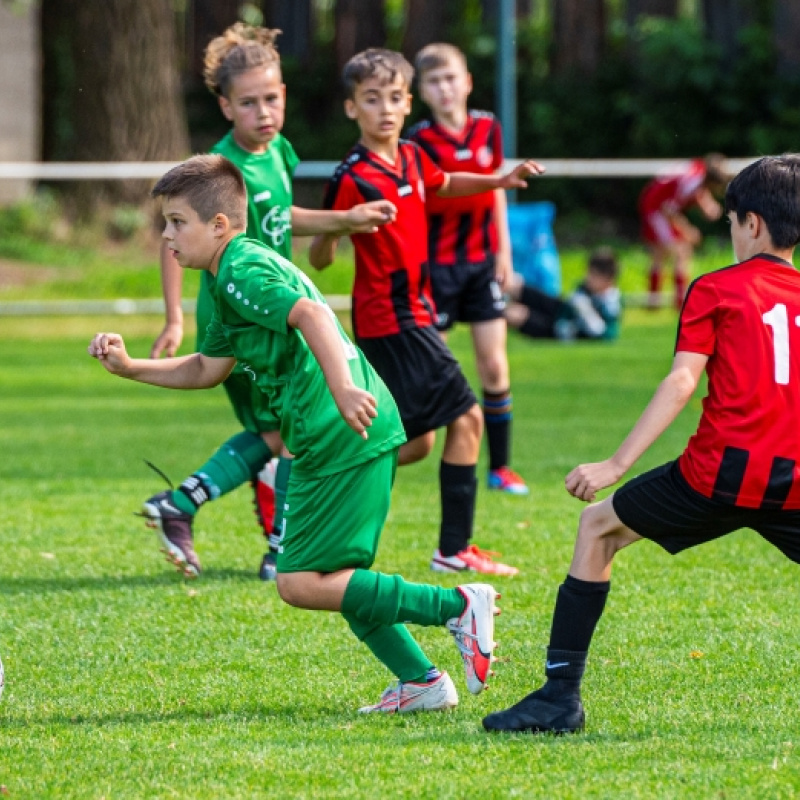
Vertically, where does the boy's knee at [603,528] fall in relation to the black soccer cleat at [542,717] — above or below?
above

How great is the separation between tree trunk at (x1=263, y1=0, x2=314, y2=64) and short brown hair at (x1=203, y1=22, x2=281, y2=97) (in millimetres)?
23330

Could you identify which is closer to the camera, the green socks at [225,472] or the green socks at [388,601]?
the green socks at [388,601]

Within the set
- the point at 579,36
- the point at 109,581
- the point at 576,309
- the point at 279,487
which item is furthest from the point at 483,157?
the point at 579,36

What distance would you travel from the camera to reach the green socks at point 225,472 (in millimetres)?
6402

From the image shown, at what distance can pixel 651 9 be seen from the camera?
27.1 metres

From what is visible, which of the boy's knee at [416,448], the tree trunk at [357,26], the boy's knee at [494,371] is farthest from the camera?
the tree trunk at [357,26]

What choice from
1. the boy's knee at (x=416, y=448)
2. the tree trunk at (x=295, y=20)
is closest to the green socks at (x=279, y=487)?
the boy's knee at (x=416, y=448)

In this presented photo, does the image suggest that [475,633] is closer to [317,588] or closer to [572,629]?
[572,629]

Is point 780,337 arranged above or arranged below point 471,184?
below

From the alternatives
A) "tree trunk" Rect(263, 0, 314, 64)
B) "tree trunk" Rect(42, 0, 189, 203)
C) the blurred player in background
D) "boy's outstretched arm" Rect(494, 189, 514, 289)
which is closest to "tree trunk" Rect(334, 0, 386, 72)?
"tree trunk" Rect(263, 0, 314, 64)

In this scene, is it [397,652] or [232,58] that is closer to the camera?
[397,652]

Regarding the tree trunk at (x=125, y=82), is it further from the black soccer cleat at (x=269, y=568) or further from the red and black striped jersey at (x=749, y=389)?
the red and black striped jersey at (x=749, y=389)

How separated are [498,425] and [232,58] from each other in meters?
2.72

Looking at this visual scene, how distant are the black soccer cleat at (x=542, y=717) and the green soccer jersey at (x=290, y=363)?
0.77 meters
